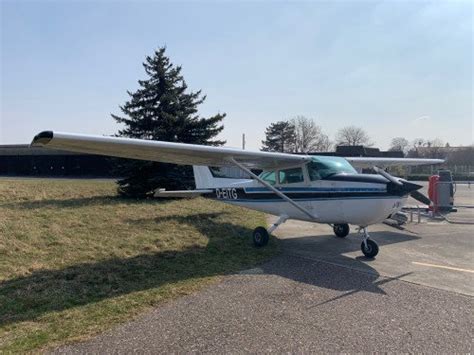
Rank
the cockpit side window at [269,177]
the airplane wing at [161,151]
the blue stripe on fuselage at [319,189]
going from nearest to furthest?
the airplane wing at [161,151] → the blue stripe on fuselage at [319,189] → the cockpit side window at [269,177]

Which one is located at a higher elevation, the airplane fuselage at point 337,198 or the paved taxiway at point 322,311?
the airplane fuselage at point 337,198

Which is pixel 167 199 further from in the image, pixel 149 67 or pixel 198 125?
pixel 149 67

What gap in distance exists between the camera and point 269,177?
9984 millimetres

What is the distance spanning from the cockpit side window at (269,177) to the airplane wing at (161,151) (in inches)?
5.4

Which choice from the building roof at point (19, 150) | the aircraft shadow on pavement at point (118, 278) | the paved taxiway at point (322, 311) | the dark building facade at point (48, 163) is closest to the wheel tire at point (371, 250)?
the paved taxiway at point (322, 311)

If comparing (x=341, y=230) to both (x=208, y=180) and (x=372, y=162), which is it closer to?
(x=372, y=162)

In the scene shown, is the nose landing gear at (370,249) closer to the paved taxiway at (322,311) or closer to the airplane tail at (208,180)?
the paved taxiway at (322,311)

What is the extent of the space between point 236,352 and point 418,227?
960cm

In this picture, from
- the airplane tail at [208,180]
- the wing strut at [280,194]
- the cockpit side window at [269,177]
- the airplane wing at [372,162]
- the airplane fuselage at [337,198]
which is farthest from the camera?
the airplane wing at [372,162]

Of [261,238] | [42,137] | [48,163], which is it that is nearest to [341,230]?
[261,238]

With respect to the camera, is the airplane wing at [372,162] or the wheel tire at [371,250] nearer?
the wheel tire at [371,250]

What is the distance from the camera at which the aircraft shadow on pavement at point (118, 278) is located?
16.6 feet

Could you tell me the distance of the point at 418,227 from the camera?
1165 centimetres

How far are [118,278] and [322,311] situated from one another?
320 centimetres
